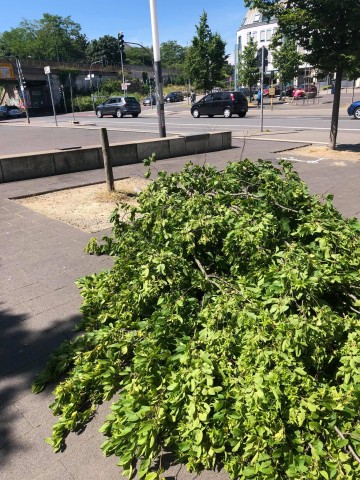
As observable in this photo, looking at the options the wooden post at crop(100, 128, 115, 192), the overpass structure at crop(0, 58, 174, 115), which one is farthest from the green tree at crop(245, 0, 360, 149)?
the overpass structure at crop(0, 58, 174, 115)

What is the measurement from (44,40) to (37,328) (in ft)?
399

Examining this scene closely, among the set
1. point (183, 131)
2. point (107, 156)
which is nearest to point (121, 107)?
point (183, 131)

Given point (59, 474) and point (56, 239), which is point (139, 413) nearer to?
point (59, 474)

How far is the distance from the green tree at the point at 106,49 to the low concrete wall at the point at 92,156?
10112 centimetres

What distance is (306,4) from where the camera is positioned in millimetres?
10148

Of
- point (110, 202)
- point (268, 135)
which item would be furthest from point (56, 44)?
point (110, 202)

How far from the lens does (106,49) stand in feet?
344

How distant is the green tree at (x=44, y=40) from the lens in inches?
4050

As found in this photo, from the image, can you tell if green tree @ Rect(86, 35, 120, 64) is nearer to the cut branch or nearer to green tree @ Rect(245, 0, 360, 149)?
green tree @ Rect(245, 0, 360, 149)

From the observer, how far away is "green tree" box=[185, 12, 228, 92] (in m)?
42.8

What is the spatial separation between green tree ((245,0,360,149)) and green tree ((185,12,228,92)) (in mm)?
34956

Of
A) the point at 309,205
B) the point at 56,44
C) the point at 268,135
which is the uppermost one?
the point at 56,44

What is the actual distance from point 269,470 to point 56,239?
14.5ft

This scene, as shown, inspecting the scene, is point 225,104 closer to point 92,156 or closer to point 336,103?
point 336,103
